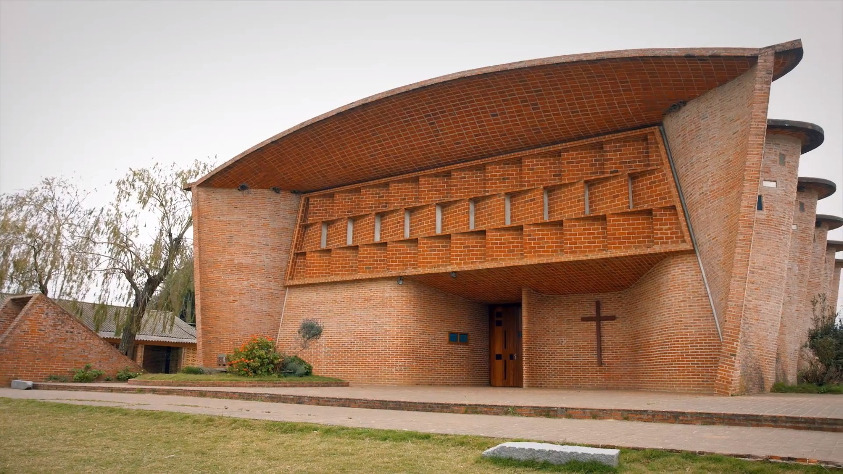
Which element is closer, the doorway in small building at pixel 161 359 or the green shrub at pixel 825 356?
the green shrub at pixel 825 356

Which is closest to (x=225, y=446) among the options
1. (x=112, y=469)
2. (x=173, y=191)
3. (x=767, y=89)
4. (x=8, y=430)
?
(x=112, y=469)

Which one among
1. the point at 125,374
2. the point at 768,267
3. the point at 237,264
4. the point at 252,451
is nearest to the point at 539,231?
the point at 768,267

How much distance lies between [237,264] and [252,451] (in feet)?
47.7

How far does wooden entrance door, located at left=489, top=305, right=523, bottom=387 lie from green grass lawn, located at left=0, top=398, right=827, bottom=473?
12192 millimetres

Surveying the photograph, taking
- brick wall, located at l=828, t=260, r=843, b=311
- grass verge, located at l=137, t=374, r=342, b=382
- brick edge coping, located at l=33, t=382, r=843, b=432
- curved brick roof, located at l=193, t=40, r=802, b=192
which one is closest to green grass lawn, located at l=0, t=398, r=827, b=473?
brick edge coping, located at l=33, t=382, r=843, b=432

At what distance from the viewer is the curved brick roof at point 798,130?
13.9 m

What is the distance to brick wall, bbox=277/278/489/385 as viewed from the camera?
17.9 metres

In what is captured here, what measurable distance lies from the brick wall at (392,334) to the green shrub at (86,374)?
5.20 metres

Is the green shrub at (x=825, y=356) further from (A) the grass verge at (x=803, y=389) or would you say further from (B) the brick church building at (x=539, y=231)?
(A) the grass verge at (x=803, y=389)

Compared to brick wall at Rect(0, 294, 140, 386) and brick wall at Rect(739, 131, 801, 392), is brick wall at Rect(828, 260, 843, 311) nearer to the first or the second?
brick wall at Rect(739, 131, 801, 392)

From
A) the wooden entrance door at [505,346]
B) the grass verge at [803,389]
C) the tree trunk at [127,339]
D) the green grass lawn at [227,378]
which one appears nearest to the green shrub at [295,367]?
the green grass lawn at [227,378]

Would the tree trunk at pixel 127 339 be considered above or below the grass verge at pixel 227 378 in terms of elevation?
above

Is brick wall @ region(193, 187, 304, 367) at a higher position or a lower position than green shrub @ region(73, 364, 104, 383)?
higher

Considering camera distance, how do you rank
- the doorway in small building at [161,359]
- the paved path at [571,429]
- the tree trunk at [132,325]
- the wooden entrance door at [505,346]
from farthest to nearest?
the doorway in small building at [161,359] < the tree trunk at [132,325] < the wooden entrance door at [505,346] < the paved path at [571,429]
